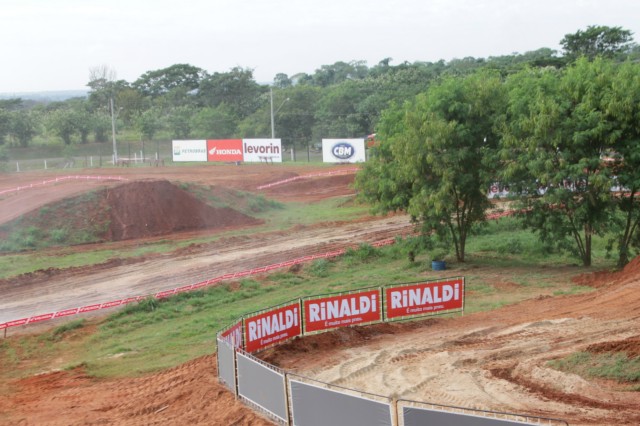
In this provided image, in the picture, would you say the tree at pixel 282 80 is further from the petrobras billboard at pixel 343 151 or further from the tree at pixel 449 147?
the tree at pixel 449 147

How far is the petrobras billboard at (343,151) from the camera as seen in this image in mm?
73312

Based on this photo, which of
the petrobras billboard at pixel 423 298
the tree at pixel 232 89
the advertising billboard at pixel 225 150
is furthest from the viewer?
the tree at pixel 232 89

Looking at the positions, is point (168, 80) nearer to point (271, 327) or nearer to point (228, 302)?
point (228, 302)

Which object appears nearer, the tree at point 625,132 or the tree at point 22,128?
the tree at point 625,132

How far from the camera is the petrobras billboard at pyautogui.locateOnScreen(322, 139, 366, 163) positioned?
2886 inches

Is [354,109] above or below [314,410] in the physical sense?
above

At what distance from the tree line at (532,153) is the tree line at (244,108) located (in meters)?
47.6

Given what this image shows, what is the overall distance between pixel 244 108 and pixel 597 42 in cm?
5089

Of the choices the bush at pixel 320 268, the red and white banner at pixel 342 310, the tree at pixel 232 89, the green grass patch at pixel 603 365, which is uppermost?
the tree at pixel 232 89

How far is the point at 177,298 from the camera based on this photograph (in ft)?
103

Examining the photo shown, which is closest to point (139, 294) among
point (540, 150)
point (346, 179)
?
point (540, 150)

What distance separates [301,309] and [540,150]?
46.9 feet

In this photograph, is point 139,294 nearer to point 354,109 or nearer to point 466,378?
point 466,378

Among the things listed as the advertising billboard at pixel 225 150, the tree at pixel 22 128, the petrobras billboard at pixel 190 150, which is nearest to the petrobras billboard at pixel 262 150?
the advertising billboard at pixel 225 150
